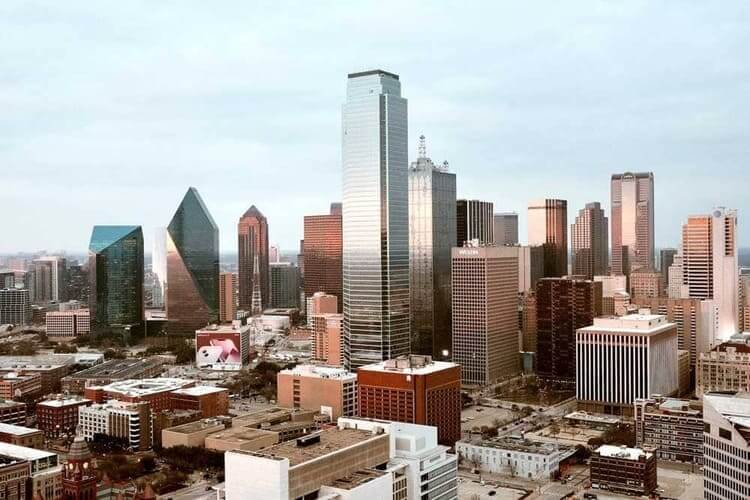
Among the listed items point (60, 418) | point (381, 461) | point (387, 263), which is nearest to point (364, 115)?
point (387, 263)

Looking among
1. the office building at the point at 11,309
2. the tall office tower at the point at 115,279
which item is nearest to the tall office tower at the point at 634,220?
the tall office tower at the point at 115,279

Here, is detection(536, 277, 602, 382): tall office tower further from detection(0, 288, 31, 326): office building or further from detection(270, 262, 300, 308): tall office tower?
detection(270, 262, 300, 308): tall office tower

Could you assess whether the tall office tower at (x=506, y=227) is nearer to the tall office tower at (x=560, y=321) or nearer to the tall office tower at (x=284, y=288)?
the tall office tower at (x=284, y=288)

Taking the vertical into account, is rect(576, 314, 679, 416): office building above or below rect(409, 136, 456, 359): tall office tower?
below

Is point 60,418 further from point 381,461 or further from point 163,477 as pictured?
point 381,461

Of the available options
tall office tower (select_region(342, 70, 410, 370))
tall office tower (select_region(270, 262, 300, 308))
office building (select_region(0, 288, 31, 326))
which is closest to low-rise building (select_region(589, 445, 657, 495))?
tall office tower (select_region(342, 70, 410, 370))

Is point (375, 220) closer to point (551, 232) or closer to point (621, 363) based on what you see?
point (621, 363)
